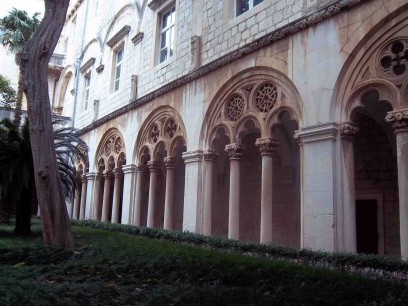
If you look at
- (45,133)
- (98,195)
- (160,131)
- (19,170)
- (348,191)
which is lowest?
(348,191)

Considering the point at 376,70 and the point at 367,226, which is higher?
the point at 376,70

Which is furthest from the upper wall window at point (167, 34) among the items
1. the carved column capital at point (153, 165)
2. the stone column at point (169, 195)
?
the stone column at point (169, 195)

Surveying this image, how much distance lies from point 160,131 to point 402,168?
7832 mm

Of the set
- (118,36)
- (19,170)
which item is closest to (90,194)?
(118,36)

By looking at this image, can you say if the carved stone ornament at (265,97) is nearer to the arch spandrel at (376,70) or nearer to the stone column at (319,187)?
the stone column at (319,187)

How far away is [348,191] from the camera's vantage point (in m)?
7.07

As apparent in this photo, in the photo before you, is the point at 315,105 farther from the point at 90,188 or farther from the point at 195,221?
the point at 90,188

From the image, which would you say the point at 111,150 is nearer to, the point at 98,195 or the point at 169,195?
the point at 98,195

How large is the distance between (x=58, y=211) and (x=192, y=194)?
3911mm

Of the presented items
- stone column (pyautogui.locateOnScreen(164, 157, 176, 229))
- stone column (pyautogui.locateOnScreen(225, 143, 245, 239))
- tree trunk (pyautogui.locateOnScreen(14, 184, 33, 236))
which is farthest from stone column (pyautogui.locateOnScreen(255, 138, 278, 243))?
tree trunk (pyautogui.locateOnScreen(14, 184, 33, 236))

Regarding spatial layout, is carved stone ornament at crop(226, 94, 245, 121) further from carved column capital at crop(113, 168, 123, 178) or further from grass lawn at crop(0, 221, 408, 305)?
carved column capital at crop(113, 168, 123, 178)

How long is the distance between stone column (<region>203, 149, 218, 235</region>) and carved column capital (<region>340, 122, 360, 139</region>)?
13.1 feet

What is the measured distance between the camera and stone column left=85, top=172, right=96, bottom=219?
689 inches

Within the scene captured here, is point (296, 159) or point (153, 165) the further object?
point (153, 165)
